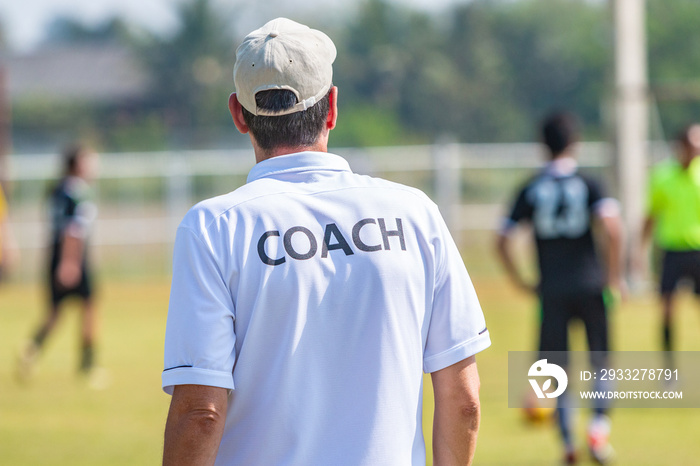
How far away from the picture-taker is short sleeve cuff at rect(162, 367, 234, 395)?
6.35 feet

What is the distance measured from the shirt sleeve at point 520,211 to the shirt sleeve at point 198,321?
471 cm

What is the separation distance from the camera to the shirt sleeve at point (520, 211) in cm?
645

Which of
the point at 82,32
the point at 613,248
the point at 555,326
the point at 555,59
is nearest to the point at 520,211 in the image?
the point at 613,248

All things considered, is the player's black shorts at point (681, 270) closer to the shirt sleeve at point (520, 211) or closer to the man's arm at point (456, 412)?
the shirt sleeve at point (520, 211)

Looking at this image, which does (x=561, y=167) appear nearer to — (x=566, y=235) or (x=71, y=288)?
(x=566, y=235)

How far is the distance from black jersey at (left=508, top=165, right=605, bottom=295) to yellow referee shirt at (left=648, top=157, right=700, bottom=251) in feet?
8.53

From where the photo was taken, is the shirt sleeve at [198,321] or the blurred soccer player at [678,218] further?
the blurred soccer player at [678,218]

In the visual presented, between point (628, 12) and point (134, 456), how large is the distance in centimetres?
1258

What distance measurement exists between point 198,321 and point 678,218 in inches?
300

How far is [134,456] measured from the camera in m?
6.34

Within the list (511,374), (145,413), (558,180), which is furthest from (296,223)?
(511,374)

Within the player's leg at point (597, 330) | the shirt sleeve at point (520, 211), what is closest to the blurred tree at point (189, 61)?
the shirt sleeve at point (520, 211)

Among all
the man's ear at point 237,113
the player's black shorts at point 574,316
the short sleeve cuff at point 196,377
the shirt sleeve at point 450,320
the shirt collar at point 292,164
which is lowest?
the short sleeve cuff at point 196,377

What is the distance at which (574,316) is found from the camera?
6.46 meters
